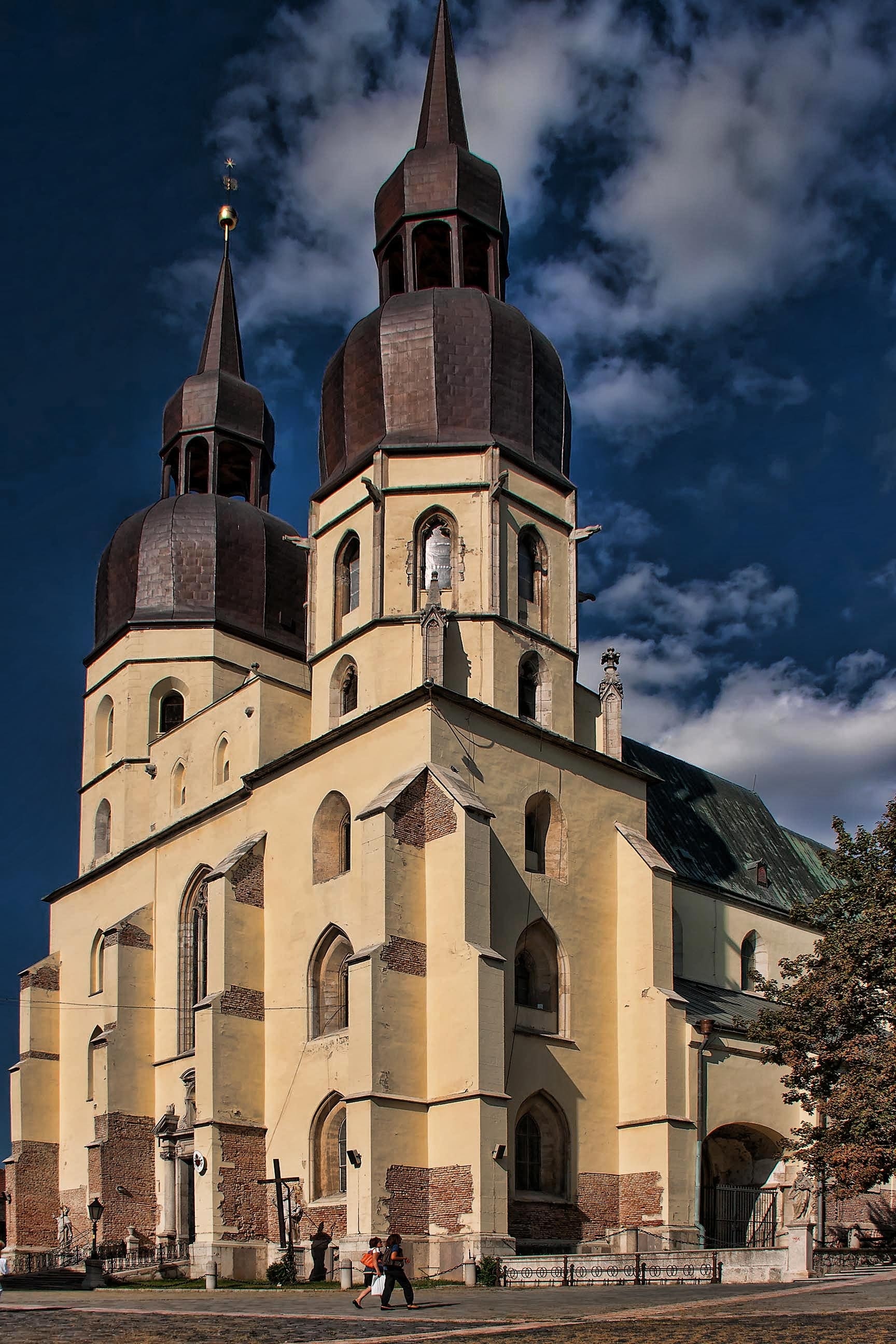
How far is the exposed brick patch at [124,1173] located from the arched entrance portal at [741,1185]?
12962mm

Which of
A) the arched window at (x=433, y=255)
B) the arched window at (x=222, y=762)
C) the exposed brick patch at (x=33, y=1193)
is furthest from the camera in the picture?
the arched window at (x=433, y=255)

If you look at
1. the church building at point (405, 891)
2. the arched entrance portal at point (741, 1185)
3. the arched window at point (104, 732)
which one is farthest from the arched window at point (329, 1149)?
the arched window at point (104, 732)

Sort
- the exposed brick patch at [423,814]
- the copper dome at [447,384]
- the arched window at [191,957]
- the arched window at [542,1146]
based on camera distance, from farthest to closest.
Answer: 1. the arched window at [191,957]
2. the copper dome at [447,384]
3. the arched window at [542,1146]
4. the exposed brick patch at [423,814]

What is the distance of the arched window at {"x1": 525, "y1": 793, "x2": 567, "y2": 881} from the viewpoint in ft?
105

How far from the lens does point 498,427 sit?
35.2 metres

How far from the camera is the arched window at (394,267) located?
39125mm

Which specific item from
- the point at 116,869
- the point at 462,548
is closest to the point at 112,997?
the point at 116,869

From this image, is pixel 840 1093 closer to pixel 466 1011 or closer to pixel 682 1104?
pixel 682 1104

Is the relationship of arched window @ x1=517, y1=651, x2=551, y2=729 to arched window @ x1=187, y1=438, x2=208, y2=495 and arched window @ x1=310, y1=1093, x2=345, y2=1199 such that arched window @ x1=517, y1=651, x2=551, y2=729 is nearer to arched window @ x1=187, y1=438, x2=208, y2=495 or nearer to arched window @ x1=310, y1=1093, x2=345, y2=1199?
arched window @ x1=310, y1=1093, x2=345, y2=1199

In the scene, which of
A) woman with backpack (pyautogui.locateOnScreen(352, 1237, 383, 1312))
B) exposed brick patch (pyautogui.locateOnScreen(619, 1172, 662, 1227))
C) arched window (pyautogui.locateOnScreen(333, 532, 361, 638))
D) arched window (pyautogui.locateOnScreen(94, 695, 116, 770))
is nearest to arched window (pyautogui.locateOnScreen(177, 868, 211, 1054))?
arched window (pyautogui.locateOnScreen(333, 532, 361, 638))

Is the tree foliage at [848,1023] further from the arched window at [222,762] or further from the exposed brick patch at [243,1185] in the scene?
the arched window at [222,762]

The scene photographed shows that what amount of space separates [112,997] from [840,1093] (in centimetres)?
1854

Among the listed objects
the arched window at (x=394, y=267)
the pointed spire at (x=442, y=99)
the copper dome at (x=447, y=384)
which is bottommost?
the copper dome at (x=447, y=384)

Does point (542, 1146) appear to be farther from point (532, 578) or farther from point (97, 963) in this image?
point (97, 963)
